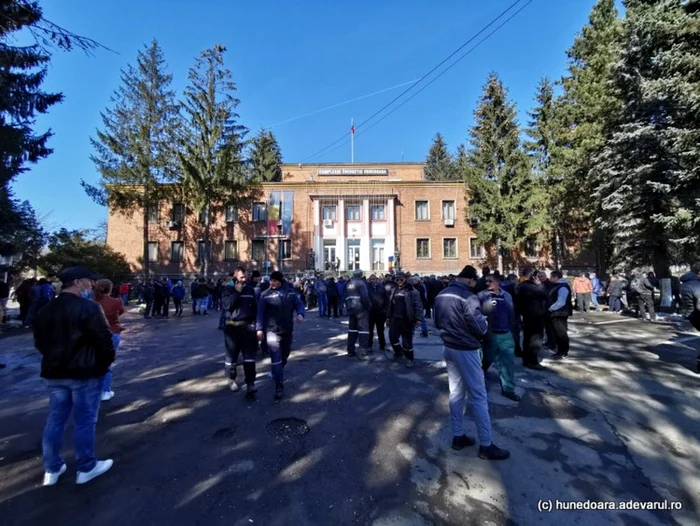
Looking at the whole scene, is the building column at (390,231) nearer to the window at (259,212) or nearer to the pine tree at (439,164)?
the window at (259,212)

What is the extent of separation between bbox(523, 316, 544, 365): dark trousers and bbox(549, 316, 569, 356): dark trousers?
0.82 m

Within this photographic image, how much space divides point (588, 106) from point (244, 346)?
24394mm

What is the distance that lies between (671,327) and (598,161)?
32.9 ft

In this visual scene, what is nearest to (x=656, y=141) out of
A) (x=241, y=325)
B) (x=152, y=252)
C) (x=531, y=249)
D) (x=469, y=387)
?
(x=469, y=387)

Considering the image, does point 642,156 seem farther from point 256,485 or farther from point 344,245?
point 344,245

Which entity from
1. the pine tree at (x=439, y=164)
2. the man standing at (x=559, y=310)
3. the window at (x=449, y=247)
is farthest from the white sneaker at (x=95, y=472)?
the pine tree at (x=439, y=164)

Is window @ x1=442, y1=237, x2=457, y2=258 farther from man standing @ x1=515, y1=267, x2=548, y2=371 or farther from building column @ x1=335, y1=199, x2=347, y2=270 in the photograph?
man standing @ x1=515, y1=267, x2=548, y2=371

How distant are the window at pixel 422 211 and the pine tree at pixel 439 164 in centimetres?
2068

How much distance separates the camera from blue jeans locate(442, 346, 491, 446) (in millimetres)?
3693

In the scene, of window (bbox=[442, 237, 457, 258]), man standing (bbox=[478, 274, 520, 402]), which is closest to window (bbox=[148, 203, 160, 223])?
window (bbox=[442, 237, 457, 258])

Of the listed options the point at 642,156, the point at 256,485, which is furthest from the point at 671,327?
the point at 256,485

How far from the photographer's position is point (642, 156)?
48.1 ft

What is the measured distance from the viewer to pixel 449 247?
32.5 metres

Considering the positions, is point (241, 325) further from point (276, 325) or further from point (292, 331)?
point (292, 331)
